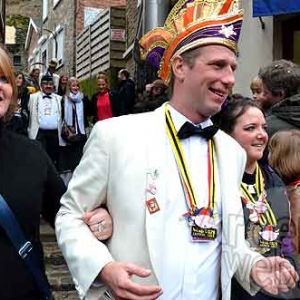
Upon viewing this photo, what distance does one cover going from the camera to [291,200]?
125 inches

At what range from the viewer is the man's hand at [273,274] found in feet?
7.11

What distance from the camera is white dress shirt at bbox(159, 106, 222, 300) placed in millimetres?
2145

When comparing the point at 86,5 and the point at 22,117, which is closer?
the point at 22,117

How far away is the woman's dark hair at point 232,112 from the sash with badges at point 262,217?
16.9 inches

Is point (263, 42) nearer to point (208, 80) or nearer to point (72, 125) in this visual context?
point (72, 125)

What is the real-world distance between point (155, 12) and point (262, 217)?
7.56m

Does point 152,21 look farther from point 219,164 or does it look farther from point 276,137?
point 219,164

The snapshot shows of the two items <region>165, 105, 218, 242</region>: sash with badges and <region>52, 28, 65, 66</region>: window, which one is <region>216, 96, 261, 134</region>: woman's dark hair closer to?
<region>165, 105, 218, 242</region>: sash with badges

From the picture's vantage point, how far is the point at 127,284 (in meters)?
1.93

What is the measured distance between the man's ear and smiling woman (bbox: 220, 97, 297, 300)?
830 millimetres

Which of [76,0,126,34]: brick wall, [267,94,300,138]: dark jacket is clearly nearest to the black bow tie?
[267,94,300,138]: dark jacket

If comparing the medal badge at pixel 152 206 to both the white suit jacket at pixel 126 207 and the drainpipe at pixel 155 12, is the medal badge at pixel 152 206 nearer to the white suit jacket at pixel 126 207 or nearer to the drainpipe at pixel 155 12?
the white suit jacket at pixel 126 207

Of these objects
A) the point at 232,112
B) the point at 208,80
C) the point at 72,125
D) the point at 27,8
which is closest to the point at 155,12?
the point at 72,125


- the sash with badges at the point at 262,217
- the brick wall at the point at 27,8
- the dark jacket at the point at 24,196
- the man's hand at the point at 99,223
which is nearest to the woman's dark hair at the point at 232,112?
the sash with badges at the point at 262,217
